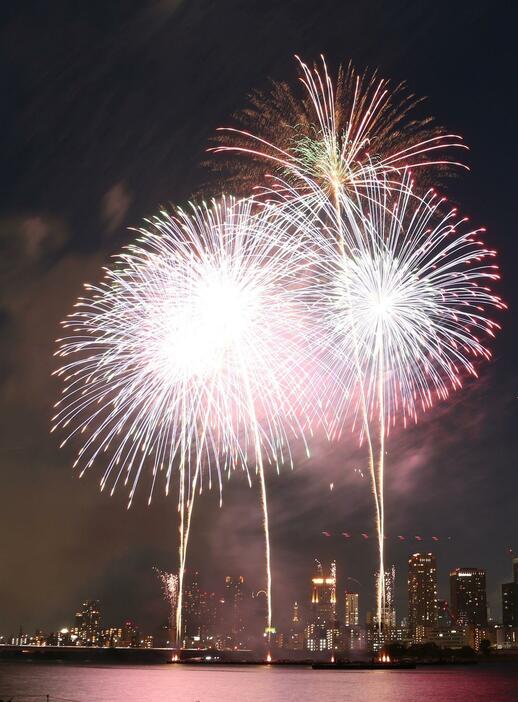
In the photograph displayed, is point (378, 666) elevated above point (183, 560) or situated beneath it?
situated beneath

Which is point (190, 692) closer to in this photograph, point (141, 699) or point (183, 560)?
point (141, 699)

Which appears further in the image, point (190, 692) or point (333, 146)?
point (190, 692)

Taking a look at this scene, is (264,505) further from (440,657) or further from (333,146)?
(440,657)

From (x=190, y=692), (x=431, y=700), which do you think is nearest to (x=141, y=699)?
(x=190, y=692)

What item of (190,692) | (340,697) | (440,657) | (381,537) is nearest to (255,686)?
(190,692)

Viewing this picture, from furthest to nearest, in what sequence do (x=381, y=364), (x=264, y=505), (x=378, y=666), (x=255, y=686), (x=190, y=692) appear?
(x=378, y=666)
(x=255, y=686)
(x=190, y=692)
(x=264, y=505)
(x=381, y=364)

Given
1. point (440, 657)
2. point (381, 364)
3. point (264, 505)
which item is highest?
point (381, 364)

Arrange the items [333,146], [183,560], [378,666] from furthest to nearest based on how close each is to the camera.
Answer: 1. [378,666]
2. [183,560]
3. [333,146]

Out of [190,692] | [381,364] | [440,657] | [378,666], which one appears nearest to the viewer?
[381,364]

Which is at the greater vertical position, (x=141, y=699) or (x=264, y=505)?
(x=264, y=505)
